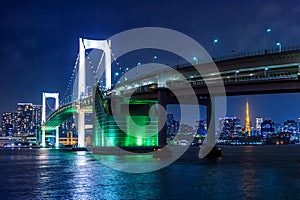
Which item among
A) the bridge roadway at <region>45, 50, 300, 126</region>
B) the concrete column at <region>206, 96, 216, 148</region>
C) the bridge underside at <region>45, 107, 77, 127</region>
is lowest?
the concrete column at <region>206, 96, 216, 148</region>

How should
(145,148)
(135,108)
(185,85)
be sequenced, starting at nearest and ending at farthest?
(185,85) → (145,148) → (135,108)

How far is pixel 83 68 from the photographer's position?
99500 mm

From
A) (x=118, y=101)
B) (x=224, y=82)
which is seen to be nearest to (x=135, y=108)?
(x=118, y=101)

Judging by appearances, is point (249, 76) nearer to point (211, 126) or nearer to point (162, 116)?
point (211, 126)

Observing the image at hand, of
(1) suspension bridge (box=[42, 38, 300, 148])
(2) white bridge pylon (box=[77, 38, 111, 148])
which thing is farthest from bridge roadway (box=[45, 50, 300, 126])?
(2) white bridge pylon (box=[77, 38, 111, 148])

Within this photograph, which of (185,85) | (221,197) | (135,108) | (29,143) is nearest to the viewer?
(221,197)

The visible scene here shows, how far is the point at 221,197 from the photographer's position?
74.2ft

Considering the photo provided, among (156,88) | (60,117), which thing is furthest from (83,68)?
(156,88)

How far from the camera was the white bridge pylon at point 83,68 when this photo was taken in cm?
9012

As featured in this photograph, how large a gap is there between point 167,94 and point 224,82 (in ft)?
36.7

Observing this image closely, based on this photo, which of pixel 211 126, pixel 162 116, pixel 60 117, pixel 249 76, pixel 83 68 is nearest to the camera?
pixel 249 76

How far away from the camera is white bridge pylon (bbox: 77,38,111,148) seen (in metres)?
90.1

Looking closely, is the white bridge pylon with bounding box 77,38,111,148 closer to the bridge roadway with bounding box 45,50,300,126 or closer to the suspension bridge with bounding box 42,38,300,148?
the suspension bridge with bounding box 42,38,300,148

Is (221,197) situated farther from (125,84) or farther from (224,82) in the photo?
(125,84)
